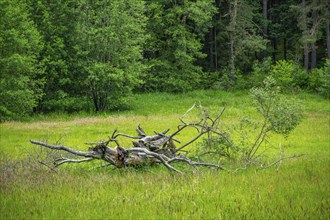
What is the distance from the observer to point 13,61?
23.3 m

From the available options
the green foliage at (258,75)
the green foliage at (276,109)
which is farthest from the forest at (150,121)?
the green foliage at (258,75)

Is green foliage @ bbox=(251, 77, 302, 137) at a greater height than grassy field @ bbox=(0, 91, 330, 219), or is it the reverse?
green foliage @ bbox=(251, 77, 302, 137)

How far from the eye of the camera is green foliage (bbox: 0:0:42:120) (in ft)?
76.9

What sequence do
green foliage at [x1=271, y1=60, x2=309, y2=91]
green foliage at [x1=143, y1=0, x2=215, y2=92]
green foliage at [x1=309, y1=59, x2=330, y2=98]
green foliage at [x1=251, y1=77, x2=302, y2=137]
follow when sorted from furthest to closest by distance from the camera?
green foliage at [x1=143, y1=0, x2=215, y2=92] < green foliage at [x1=271, y1=60, x2=309, y2=91] < green foliage at [x1=309, y1=59, x2=330, y2=98] < green foliage at [x1=251, y1=77, x2=302, y2=137]

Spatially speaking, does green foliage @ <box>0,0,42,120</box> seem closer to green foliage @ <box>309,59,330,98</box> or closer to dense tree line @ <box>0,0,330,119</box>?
dense tree line @ <box>0,0,330,119</box>

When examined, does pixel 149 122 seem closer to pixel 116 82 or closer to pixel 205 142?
pixel 116 82

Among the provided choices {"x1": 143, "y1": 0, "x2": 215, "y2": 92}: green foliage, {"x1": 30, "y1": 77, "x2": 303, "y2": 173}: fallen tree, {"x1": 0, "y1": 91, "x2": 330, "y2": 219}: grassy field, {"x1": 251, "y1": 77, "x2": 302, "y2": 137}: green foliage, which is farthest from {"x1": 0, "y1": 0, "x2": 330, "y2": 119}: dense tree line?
{"x1": 251, "y1": 77, "x2": 302, "y2": 137}: green foliage

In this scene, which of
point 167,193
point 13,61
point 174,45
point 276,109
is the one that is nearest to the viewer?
point 167,193

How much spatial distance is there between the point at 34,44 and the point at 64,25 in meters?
4.46

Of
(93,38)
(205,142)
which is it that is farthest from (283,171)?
(93,38)

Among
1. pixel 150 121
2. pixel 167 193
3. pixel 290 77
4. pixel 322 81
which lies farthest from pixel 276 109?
pixel 290 77

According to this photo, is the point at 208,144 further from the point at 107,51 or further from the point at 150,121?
the point at 107,51

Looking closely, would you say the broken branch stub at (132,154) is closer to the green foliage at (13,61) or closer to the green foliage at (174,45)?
the green foliage at (13,61)

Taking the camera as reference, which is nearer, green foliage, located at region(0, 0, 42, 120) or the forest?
the forest
